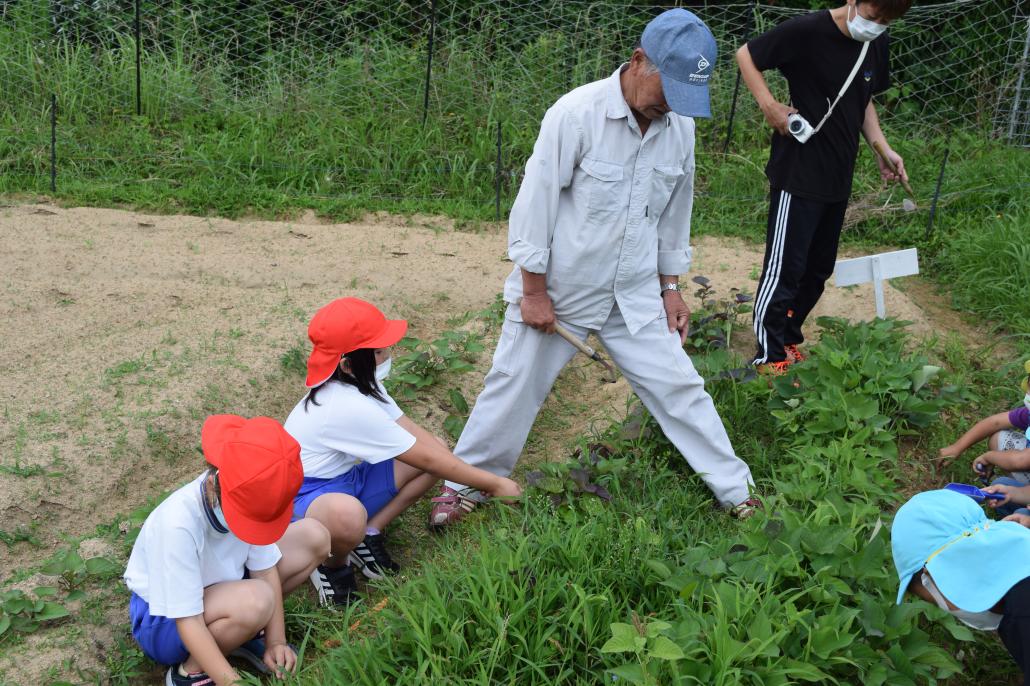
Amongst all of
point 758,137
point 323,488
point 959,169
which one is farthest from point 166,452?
point 959,169

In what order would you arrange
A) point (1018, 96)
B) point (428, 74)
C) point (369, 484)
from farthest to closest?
point (1018, 96) < point (428, 74) < point (369, 484)

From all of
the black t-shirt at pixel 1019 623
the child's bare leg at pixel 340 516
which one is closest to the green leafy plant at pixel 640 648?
the black t-shirt at pixel 1019 623

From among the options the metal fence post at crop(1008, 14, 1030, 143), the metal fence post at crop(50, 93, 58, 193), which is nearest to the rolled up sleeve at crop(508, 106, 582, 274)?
the metal fence post at crop(50, 93, 58, 193)

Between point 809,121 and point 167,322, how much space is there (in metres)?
2.99

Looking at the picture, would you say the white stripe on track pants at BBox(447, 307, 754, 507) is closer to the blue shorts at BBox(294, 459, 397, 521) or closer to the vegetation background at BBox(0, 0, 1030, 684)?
the vegetation background at BBox(0, 0, 1030, 684)

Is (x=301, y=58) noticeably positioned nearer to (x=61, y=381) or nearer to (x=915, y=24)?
(x=61, y=381)

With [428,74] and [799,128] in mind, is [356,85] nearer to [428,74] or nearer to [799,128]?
[428,74]

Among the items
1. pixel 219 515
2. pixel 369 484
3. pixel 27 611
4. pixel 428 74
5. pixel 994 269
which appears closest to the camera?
pixel 219 515

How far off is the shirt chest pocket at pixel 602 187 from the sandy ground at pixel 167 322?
4.17 ft

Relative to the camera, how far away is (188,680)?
272 cm

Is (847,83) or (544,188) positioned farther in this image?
(847,83)

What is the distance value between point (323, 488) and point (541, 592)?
921 millimetres

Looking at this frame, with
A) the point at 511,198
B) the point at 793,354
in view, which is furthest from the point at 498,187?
the point at 793,354

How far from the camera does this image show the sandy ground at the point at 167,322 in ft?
12.0
